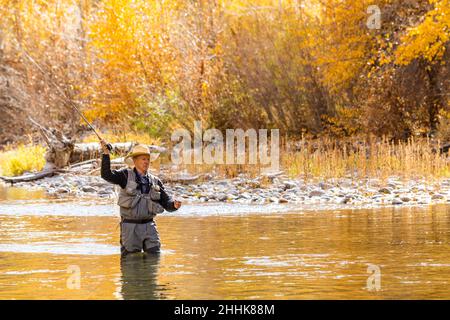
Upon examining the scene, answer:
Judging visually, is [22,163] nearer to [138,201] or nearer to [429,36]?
[429,36]

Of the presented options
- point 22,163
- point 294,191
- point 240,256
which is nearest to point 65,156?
point 22,163

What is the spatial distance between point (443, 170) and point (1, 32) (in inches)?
940

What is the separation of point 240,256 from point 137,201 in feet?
4.45

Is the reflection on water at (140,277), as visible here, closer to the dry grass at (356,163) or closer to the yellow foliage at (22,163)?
the dry grass at (356,163)

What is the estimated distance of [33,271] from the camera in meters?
10.6

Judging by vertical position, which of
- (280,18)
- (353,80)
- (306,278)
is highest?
(280,18)

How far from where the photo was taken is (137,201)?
35.9ft

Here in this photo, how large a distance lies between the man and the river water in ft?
0.78

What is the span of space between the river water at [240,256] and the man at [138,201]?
0.78ft

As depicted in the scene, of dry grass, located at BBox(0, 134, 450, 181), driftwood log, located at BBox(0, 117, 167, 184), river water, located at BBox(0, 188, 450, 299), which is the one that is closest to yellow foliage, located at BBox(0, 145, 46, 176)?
driftwood log, located at BBox(0, 117, 167, 184)

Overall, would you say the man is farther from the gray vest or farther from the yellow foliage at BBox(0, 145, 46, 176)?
the yellow foliage at BBox(0, 145, 46, 176)

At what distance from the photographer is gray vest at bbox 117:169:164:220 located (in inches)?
430

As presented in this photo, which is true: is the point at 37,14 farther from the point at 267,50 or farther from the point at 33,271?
the point at 33,271

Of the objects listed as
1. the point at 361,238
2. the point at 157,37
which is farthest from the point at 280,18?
the point at 361,238
